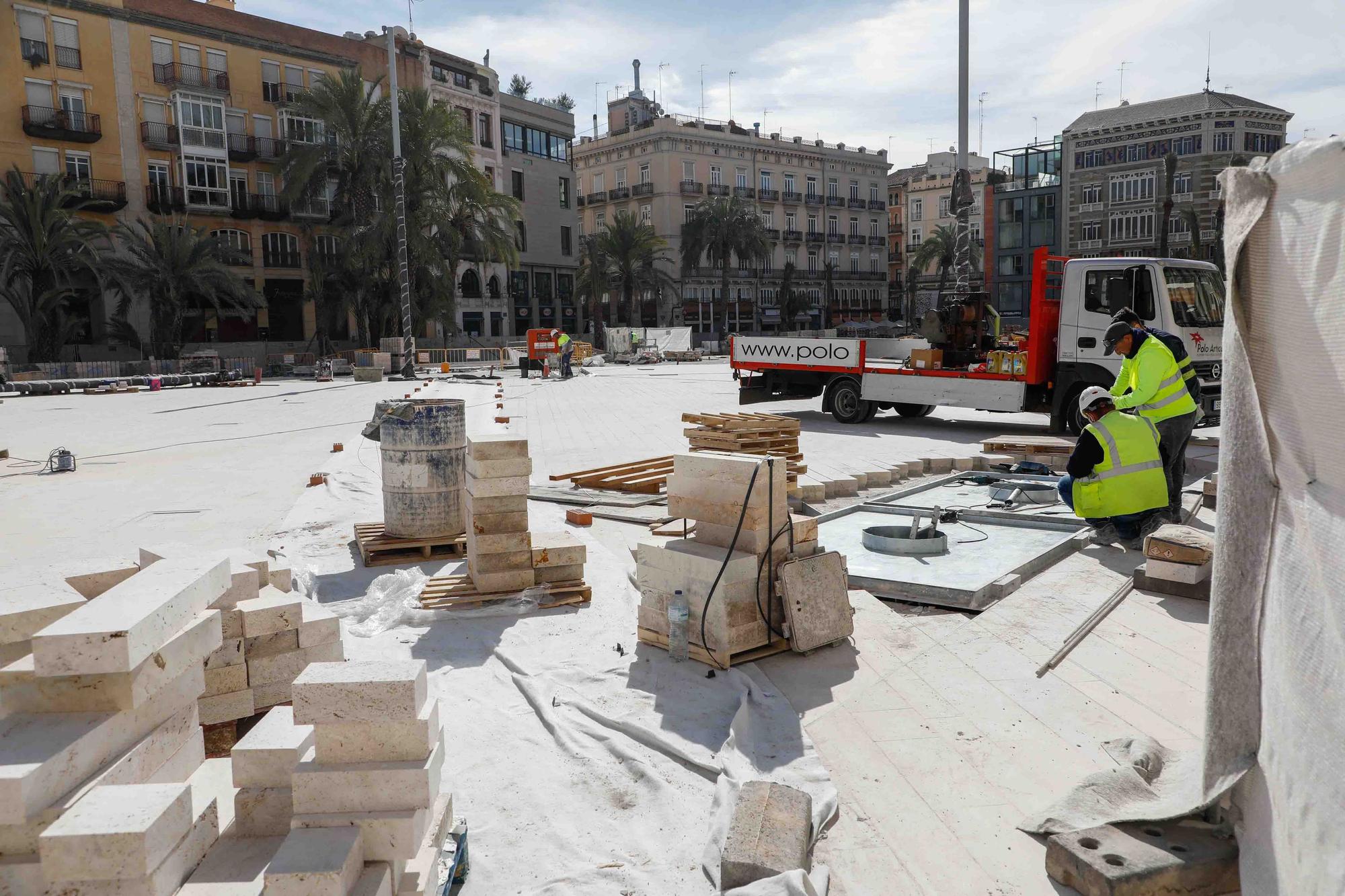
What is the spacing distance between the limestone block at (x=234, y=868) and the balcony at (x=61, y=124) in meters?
44.5

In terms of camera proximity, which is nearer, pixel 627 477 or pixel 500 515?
pixel 500 515

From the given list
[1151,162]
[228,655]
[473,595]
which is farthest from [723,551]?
[1151,162]

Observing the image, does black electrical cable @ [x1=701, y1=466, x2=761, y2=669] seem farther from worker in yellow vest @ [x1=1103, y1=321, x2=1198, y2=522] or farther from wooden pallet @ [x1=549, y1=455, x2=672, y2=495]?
wooden pallet @ [x1=549, y1=455, x2=672, y2=495]

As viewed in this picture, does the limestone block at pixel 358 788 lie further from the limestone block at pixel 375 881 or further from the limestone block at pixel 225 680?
the limestone block at pixel 225 680

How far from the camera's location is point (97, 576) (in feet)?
14.7

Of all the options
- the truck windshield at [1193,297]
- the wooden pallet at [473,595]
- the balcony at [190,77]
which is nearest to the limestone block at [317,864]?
the wooden pallet at [473,595]

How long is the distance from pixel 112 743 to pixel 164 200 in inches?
1782

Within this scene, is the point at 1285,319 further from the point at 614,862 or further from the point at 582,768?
the point at 582,768

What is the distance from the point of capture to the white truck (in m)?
13.0

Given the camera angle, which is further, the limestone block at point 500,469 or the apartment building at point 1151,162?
the apartment building at point 1151,162

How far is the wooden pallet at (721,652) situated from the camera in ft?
17.3

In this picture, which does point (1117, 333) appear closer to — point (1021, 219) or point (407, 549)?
point (407, 549)

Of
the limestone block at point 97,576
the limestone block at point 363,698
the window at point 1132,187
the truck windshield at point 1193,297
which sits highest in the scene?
the window at point 1132,187

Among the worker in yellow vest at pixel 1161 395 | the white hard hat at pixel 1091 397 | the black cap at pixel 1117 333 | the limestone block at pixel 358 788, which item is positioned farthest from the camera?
the black cap at pixel 1117 333
